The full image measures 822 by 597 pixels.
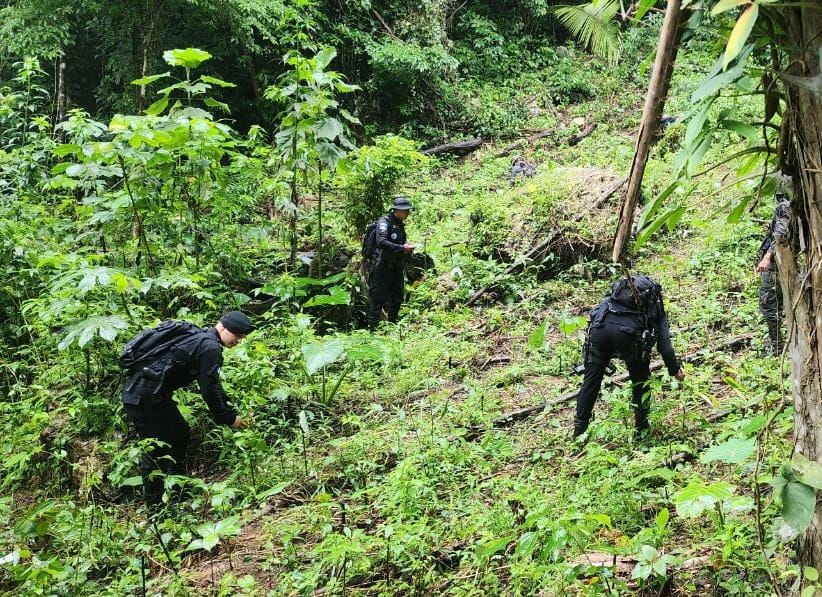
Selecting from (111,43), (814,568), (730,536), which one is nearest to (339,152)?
(730,536)

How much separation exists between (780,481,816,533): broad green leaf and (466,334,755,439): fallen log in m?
3.36

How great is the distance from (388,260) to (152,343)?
3.49 meters

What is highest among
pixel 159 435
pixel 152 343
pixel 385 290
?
pixel 152 343

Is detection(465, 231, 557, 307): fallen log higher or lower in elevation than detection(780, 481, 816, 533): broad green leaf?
lower

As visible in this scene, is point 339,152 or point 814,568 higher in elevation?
point 339,152

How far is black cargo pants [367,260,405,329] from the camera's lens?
7.61 meters

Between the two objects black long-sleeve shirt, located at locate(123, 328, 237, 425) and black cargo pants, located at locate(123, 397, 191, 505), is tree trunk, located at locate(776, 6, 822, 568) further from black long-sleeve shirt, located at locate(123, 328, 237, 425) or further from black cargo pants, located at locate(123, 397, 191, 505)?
black cargo pants, located at locate(123, 397, 191, 505)

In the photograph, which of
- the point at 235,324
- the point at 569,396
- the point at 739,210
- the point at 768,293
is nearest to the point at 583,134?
the point at 768,293

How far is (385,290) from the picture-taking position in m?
7.74

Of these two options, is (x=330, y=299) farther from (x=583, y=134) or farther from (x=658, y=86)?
(x=583, y=134)

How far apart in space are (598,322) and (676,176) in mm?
3020

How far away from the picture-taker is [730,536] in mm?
2807

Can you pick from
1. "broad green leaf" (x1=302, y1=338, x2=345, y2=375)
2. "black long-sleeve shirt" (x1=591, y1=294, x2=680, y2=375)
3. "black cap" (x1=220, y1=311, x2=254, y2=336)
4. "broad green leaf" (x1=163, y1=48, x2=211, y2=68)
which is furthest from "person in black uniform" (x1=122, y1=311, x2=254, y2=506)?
"black long-sleeve shirt" (x1=591, y1=294, x2=680, y2=375)

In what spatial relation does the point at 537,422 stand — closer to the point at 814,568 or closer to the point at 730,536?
the point at 730,536
